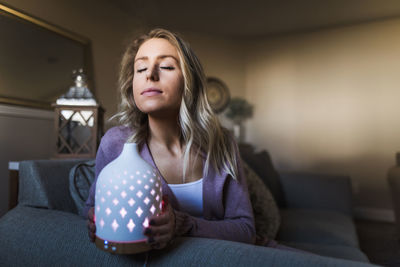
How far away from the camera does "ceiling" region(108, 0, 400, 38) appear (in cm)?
335

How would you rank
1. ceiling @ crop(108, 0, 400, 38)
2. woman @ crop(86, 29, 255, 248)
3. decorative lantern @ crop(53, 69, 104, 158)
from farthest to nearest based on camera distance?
ceiling @ crop(108, 0, 400, 38) < decorative lantern @ crop(53, 69, 104, 158) < woman @ crop(86, 29, 255, 248)

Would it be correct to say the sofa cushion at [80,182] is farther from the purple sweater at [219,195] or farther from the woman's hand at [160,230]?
the woman's hand at [160,230]

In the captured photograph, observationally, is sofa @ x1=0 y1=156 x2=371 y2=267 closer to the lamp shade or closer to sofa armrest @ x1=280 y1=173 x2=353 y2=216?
the lamp shade

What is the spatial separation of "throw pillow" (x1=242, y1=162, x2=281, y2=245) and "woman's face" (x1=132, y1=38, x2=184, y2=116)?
81 cm

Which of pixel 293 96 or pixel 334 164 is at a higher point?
pixel 293 96

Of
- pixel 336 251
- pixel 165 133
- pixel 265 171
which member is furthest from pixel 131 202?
pixel 265 171

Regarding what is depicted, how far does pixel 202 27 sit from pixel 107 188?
3937 millimetres

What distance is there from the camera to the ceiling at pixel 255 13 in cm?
335

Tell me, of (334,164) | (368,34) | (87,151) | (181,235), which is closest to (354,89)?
(368,34)

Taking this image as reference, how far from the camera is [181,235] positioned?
2.30ft

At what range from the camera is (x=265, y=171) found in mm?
2100

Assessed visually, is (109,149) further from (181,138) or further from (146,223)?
(146,223)

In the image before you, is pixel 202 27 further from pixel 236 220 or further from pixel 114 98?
pixel 236 220

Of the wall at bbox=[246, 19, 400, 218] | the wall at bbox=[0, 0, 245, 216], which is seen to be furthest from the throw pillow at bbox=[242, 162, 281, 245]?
the wall at bbox=[246, 19, 400, 218]
